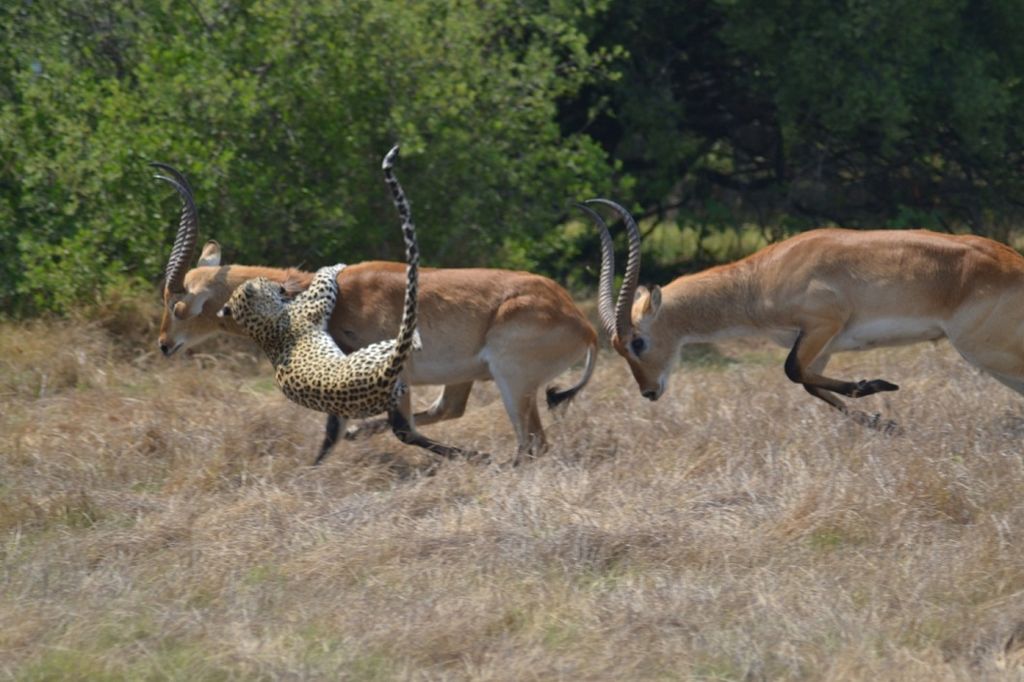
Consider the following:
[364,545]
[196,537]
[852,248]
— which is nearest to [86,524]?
[196,537]

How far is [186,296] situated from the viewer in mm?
9195

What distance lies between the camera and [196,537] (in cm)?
697

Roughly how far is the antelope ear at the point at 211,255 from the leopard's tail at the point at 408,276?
238cm

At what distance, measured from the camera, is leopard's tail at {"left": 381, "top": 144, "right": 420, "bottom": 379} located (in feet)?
24.0

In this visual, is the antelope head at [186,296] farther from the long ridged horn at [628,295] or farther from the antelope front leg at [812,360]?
the antelope front leg at [812,360]

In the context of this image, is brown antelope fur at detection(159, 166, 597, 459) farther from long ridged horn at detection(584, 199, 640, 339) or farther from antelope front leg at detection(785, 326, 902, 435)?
antelope front leg at detection(785, 326, 902, 435)

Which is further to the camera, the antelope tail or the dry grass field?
the antelope tail

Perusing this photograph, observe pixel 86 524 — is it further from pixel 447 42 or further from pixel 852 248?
pixel 447 42

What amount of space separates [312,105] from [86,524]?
203 inches

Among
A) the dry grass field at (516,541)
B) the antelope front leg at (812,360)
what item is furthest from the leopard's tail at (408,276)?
the antelope front leg at (812,360)

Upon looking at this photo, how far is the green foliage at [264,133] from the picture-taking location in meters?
11.3

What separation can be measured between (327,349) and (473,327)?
979 mm

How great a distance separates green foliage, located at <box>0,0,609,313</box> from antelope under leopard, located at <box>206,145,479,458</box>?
2690 mm

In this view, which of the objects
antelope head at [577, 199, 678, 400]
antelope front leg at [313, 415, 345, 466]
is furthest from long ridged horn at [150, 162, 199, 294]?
antelope head at [577, 199, 678, 400]
